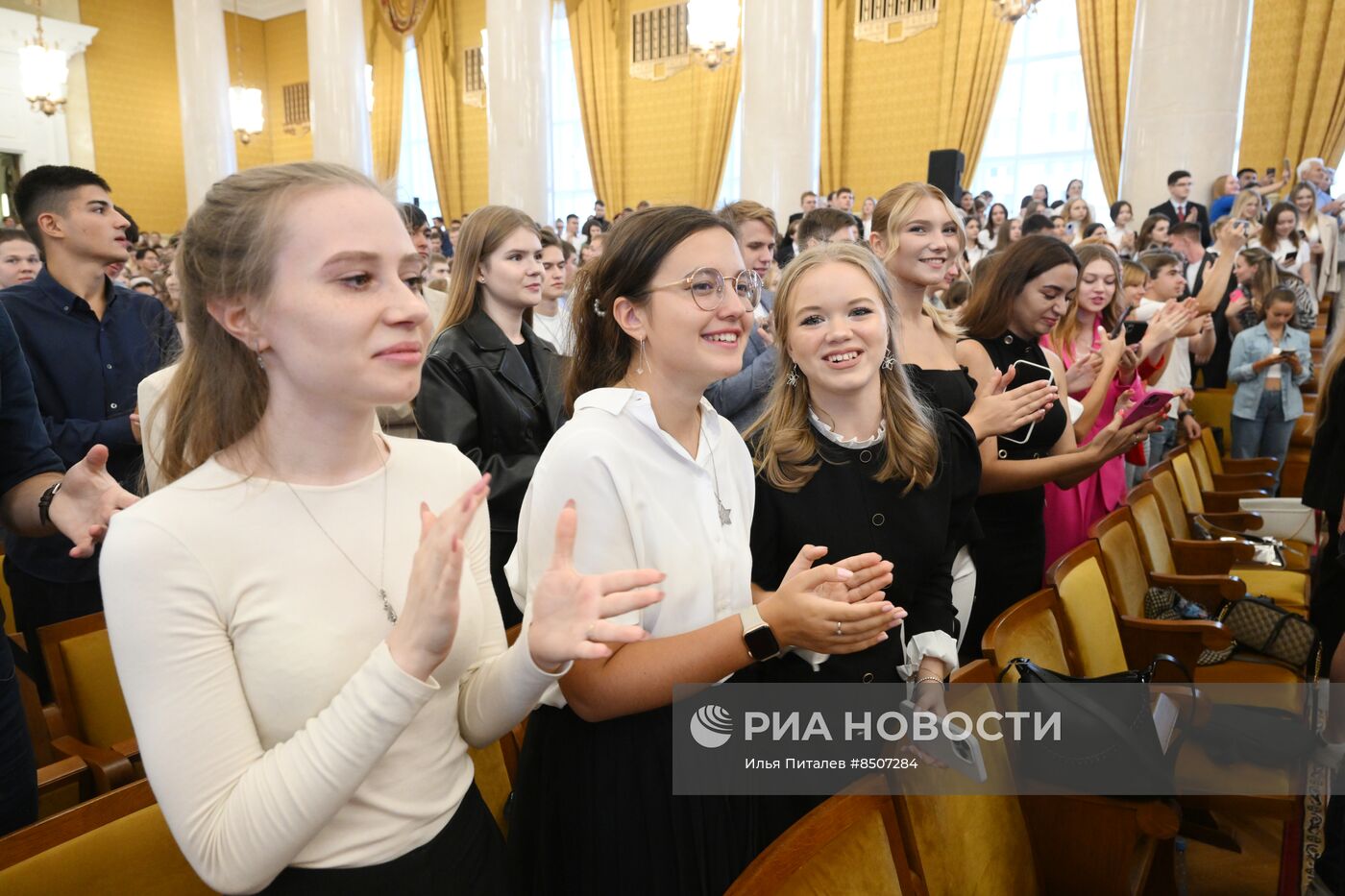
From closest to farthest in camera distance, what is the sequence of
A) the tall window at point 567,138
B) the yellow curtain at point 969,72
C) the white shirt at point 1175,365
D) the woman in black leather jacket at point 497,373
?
the woman in black leather jacket at point 497,373, the white shirt at point 1175,365, the yellow curtain at point 969,72, the tall window at point 567,138

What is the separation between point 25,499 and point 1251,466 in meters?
5.06

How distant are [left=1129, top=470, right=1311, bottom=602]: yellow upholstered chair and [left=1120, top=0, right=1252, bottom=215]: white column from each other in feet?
18.2

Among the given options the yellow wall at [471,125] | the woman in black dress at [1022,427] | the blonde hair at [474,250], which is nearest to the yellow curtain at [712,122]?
the yellow wall at [471,125]

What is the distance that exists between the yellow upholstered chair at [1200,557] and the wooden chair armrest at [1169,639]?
583mm

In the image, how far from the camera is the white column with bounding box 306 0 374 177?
11398 mm

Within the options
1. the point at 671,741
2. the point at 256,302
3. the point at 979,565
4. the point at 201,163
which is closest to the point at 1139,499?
the point at 979,565

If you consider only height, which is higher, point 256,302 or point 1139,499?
point 256,302

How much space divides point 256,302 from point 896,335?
1390mm

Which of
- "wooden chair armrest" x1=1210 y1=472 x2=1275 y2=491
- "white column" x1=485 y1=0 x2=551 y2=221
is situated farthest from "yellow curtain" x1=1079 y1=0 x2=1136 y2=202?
"wooden chair armrest" x1=1210 y1=472 x2=1275 y2=491

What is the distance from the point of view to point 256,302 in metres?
0.96

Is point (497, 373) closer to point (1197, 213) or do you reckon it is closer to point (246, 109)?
point (1197, 213)

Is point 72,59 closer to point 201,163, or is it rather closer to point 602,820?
point 201,163

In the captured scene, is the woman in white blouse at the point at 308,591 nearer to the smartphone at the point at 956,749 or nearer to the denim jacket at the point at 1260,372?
the smartphone at the point at 956,749

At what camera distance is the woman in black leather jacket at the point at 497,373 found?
2.49 meters
